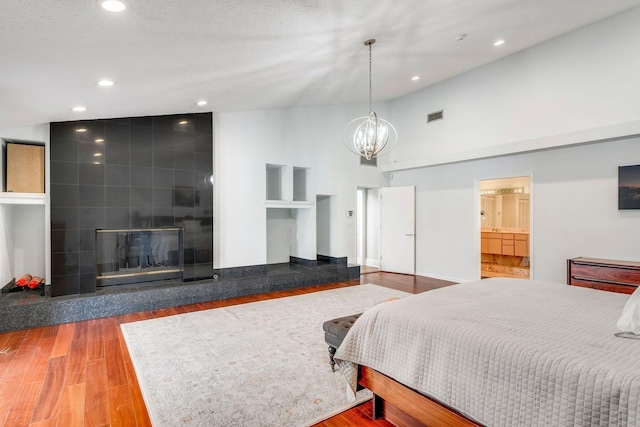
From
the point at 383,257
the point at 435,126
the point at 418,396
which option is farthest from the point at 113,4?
the point at 383,257

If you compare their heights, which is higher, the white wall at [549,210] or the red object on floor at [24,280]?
the white wall at [549,210]

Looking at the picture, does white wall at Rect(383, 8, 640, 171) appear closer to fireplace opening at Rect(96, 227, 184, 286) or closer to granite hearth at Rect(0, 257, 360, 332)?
granite hearth at Rect(0, 257, 360, 332)

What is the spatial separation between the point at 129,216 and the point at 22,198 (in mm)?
1246

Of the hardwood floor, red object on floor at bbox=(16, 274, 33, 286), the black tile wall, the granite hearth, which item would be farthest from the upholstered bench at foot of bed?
red object on floor at bbox=(16, 274, 33, 286)

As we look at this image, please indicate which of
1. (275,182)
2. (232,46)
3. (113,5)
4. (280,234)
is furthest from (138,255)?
(113,5)

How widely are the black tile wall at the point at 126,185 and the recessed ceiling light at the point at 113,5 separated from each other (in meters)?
3.27

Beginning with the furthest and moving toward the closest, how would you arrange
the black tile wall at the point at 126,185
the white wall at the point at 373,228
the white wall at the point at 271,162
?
the white wall at the point at 373,228 < the white wall at the point at 271,162 < the black tile wall at the point at 126,185

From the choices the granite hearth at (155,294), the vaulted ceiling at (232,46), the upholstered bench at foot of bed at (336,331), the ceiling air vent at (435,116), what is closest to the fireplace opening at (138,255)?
the granite hearth at (155,294)

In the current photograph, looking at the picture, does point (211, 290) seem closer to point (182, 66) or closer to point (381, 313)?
point (182, 66)

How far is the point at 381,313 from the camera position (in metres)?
2.13

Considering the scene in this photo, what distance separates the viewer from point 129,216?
194 inches

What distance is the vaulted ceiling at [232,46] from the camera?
2244 mm

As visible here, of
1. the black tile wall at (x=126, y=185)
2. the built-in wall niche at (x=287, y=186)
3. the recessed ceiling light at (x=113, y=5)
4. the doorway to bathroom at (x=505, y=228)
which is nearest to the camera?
the recessed ceiling light at (x=113, y=5)

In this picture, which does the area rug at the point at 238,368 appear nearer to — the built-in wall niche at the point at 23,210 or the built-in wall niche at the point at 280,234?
the built-in wall niche at the point at 23,210
